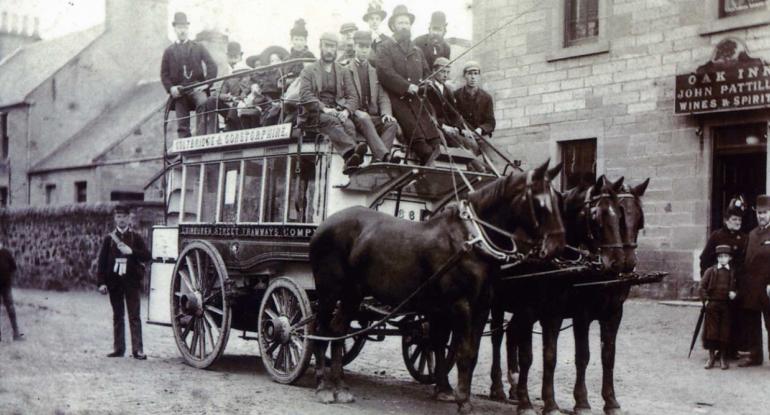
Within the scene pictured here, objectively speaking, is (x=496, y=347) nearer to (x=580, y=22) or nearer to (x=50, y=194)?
(x=580, y=22)

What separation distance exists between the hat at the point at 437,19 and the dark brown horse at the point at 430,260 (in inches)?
143

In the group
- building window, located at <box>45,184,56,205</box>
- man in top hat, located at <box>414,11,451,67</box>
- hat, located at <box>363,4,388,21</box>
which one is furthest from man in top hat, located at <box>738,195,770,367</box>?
building window, located at <box>45,184,56,205</box>

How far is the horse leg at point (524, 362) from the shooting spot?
24.4ft

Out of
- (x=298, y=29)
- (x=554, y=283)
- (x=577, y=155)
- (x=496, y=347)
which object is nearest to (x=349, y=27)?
(x=298, y=29)

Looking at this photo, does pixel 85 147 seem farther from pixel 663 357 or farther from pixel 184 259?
pixel 663 357

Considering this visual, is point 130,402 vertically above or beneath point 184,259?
beneath

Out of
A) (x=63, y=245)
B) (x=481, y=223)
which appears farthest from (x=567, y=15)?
(x=63, y=245)

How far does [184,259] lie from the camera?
1067 centimetres

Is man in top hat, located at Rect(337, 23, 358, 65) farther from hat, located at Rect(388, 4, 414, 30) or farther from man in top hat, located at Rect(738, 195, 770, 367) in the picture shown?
man in top hat, located at Rect(738, 195, 770, 367)

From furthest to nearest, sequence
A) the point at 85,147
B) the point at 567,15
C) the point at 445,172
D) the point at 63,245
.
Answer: the point at 85,147 < the point at 63,245 < the point at 567,15 < the point at 445,172

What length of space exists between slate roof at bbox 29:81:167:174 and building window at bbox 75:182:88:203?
691mm

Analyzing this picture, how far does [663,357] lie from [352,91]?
16.1ft

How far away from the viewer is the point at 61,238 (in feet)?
85.0

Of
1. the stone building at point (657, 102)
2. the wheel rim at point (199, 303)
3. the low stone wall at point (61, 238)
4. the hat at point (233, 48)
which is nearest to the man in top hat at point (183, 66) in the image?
the hat at point (233, 48)
